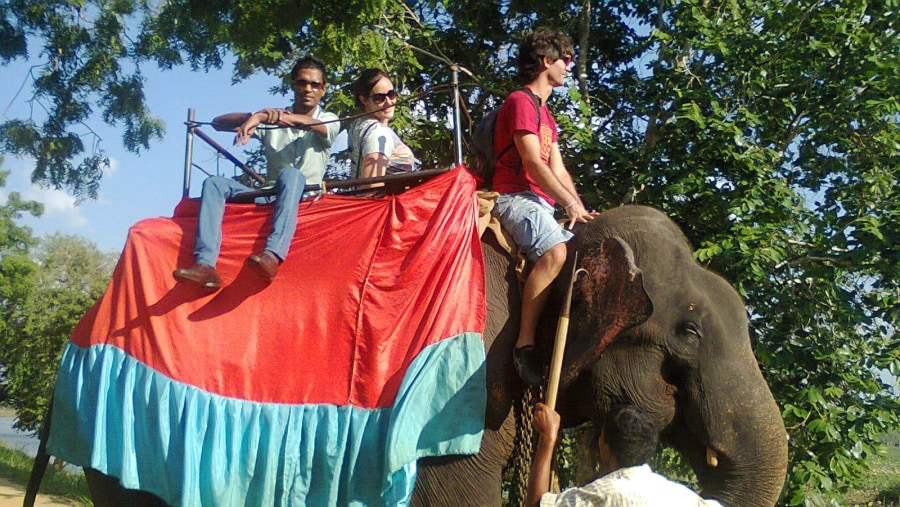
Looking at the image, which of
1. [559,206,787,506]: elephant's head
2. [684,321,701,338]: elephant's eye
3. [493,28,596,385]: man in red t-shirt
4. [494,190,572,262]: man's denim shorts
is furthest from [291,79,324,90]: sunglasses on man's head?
[684,321,701,338]: elephant's eye

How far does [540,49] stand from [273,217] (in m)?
1.47

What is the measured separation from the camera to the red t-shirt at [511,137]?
3922 millimetres

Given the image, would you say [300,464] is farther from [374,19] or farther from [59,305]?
[59,305]

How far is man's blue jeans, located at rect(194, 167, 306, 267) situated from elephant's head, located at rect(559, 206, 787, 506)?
1.31m

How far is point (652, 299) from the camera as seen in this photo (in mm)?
3533

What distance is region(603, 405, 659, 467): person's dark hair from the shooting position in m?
2.86

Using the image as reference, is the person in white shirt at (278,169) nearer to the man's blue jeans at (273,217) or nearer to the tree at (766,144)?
the man's blue jeans at (273,217)

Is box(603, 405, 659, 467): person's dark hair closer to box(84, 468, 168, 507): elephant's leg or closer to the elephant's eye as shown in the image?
the elephant's eye

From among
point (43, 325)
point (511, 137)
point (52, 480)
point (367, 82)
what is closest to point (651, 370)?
point (511, 137)

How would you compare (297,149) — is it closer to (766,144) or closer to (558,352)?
(558,352)

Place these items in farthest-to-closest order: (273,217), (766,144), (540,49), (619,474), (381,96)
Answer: (766,144) < (381,96) < (540,49) < (273,217) < (619,474)

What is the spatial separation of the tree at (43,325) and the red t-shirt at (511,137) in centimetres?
1592

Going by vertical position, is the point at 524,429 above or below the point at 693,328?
below

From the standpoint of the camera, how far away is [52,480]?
12.6 metres
